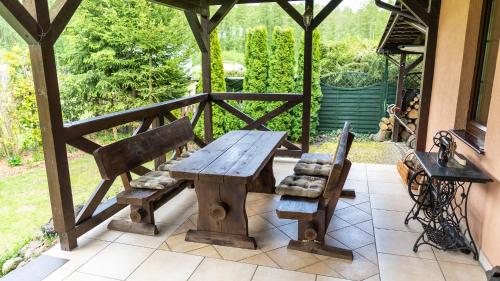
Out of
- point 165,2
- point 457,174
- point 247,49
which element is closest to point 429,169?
point 457,174

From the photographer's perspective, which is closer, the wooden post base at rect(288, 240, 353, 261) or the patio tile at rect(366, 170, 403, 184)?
the wooden post base at rect(288, 240, 353, 261)

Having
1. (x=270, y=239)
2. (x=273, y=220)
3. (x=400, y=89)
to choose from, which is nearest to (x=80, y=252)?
(x=270, y=239)

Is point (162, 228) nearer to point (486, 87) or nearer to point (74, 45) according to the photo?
point (486, 87)

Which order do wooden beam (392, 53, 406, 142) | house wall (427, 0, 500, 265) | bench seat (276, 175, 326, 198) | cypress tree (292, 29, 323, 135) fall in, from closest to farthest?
house wall (427, 0, 500, 265), bench seat (276, 175, 326, 198), wooden beam (392, 53, 406, 142), cypress tree (292, 29, 323, 135)

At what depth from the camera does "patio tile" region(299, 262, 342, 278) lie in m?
2.33

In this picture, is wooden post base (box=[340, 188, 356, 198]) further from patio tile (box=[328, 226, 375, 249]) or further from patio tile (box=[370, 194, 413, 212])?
patio tile (box=[328, 226, 375, 249])

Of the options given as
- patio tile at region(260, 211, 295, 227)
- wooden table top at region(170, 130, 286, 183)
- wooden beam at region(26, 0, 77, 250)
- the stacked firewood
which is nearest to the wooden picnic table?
wooden table top at region(170, 130, 286, 183)

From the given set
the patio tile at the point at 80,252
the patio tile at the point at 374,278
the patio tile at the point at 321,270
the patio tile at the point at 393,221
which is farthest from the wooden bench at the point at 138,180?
the patio tile at the point at 393,221

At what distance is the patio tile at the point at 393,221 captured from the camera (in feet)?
9.76

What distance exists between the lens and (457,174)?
2367 millimetres

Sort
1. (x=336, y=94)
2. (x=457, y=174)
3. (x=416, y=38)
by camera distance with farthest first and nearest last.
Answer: (x=336, y=94) → (x=416, y=38) → (x=457, y=174)

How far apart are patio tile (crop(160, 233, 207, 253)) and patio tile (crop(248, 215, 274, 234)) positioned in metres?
0.46

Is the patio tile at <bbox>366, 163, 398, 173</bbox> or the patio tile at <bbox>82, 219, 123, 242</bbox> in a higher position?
the patio tile at <bbox>366, 163, 398, 173</bbox>

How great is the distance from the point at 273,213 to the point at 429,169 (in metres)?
1.41
